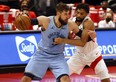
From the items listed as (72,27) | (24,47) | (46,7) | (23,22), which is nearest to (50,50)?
(72,27)

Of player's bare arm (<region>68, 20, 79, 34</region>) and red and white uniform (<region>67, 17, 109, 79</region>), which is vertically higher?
player's bare arm (<region>68, 20, 79, 34</region>)

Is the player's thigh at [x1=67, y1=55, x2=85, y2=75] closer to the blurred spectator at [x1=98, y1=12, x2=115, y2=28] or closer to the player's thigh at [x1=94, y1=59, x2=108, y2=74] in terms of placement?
the player's thigh at [x1=94, y1=59, x2=108, y2=74]

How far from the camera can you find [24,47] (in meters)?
10.4

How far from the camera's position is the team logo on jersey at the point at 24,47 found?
1038cm

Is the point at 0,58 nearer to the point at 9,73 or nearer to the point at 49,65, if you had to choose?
the point at 9,73

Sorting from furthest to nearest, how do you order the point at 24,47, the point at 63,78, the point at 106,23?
the point at 106,23, the point at 24,47, the point at 63,78

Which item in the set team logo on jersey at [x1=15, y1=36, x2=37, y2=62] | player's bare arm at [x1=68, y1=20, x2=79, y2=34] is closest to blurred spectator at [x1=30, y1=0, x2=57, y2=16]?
team logo on jersey at [x1=15, y1=36, x2=37, y2=62]

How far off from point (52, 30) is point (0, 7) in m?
6.79

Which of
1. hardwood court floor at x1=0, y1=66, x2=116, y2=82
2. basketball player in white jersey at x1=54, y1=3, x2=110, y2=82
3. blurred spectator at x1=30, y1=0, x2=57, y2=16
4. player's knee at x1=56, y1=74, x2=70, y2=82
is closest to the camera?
player's knee at x1=56, y1=74, x2=70, y2=82

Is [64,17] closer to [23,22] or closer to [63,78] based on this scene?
[23,22]

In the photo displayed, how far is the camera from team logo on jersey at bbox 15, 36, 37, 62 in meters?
10.4

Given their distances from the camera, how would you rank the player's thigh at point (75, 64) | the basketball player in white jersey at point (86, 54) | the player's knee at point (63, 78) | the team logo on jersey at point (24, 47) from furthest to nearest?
the team logo on jersey at point (24, 47) → the player's thigh at point (75, 64) → the basketball player in white jersey at point (86, 54) → the player's knee at point (63, 78)

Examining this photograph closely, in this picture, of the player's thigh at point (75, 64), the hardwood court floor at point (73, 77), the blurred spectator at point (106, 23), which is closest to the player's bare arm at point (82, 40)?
the player's thigh at point (75, 64)

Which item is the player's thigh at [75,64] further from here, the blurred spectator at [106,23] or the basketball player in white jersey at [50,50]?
the blurred spectator at [106,23]
